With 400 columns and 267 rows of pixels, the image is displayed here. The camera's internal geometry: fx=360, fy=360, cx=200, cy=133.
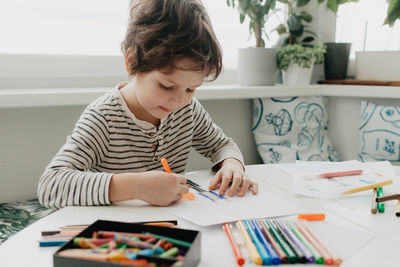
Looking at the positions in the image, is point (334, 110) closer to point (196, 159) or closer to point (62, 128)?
point (196, 159)

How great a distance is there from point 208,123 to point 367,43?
1.16 metres

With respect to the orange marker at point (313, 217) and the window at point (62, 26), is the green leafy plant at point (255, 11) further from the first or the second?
the orange marker at point (313, 217)

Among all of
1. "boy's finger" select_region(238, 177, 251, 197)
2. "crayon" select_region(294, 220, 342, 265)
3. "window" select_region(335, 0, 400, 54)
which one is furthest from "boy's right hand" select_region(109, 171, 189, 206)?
"window" select_region(335, 0, 400, 54)

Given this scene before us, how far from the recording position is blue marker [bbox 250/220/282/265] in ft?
1.40

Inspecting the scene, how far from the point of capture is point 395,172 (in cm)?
88

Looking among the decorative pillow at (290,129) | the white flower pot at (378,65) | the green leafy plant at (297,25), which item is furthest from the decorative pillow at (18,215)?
the white flower pot at (378,65)

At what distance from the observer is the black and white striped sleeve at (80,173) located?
645mm

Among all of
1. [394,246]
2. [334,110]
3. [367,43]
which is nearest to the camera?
[394,246]

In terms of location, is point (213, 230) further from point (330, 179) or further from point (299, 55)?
point (299, 55)

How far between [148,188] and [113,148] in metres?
0.26

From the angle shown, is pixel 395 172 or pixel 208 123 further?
pixel 208 123

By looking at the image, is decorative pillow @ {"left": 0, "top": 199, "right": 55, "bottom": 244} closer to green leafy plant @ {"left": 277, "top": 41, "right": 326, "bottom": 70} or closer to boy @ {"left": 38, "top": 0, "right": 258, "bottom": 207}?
boy @ {"left": 38, "top": 0, "right": 258, "bottom": 207}

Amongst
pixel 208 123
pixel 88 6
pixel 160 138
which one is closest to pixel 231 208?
pixel 160 138

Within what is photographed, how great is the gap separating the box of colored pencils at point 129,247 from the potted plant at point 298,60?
125 centimetres
